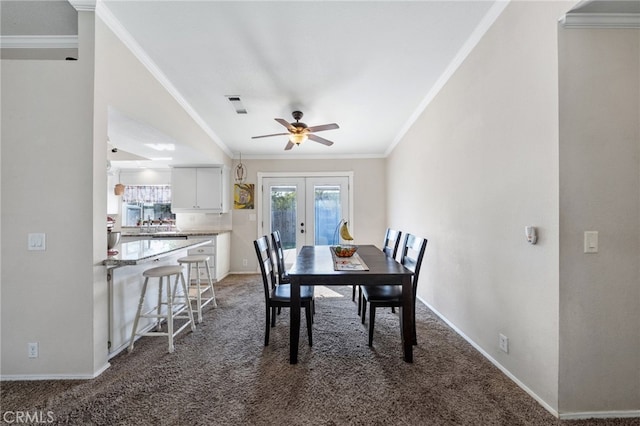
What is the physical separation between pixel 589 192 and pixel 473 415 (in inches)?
54.6

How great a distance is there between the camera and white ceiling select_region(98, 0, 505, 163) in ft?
5.93

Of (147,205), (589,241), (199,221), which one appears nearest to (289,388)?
(589,241)

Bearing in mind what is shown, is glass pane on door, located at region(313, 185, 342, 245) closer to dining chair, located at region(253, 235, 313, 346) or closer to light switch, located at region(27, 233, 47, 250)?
dining chair, located at region(253, 235, 313, 346)

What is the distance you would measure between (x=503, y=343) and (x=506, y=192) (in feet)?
3.49

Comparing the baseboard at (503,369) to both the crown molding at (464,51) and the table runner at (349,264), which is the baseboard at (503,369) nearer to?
the table runner at (349,264)

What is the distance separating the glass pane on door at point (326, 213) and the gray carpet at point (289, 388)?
3023 mm

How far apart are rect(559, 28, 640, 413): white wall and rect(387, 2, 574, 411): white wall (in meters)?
0.06

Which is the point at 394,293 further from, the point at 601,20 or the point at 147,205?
the point at 147,205

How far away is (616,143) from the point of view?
4.68ft

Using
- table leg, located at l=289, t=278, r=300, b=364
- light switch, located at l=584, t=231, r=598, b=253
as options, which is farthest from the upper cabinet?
light switch, located at l=584, t=231, r=598, b=253

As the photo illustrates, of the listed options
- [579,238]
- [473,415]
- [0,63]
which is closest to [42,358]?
[0,63]

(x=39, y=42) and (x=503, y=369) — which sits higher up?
(x=39, y=42)

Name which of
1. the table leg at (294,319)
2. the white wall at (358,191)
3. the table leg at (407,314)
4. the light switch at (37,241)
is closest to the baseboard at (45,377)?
the light switch at (37,241)

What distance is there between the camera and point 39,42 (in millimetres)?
2006
